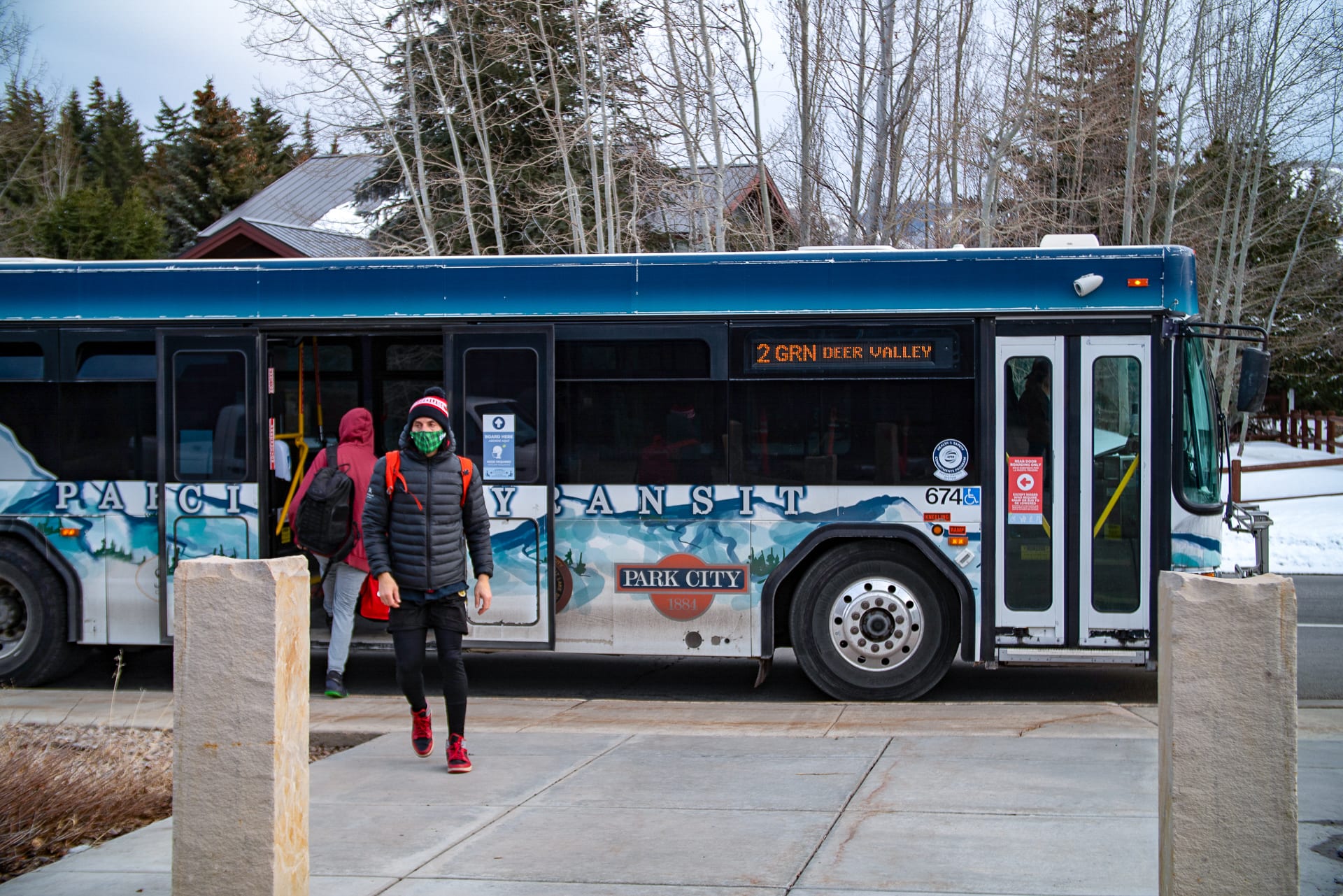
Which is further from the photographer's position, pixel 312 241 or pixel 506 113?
pixel 312 241

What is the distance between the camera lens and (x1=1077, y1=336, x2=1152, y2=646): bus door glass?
A: 823cm

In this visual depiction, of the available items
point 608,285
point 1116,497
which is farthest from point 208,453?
point 1116,497

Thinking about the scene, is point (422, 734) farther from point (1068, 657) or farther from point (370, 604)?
point (1068, 657)

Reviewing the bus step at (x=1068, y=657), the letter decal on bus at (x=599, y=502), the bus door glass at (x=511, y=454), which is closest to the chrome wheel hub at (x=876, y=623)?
the bus step at (x=1068, y=657)

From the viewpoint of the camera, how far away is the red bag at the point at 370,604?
873cm

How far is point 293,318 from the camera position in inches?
358

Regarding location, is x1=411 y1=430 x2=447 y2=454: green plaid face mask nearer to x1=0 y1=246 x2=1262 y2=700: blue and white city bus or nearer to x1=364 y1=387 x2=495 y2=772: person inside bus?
x1=364 y1=387 x2=495 y2=772: person inside bus

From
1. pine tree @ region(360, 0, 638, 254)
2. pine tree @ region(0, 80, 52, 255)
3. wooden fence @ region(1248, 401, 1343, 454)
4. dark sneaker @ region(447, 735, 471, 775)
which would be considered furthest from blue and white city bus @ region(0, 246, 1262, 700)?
wooden fence @ region(1248, 401, 1343, 454)

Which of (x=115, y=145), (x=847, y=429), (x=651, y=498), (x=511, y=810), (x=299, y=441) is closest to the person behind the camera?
(x=511, y=810)

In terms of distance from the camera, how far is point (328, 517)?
8578 mm

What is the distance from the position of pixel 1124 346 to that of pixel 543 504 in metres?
3.95

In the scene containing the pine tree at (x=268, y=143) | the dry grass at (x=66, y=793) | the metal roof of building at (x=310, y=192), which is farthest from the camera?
the pine tree at (x=268, y=143)

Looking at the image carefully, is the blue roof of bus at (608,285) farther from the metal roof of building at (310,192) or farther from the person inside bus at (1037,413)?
the metal roof of building at (310,192)

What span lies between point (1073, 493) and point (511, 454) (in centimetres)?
373
